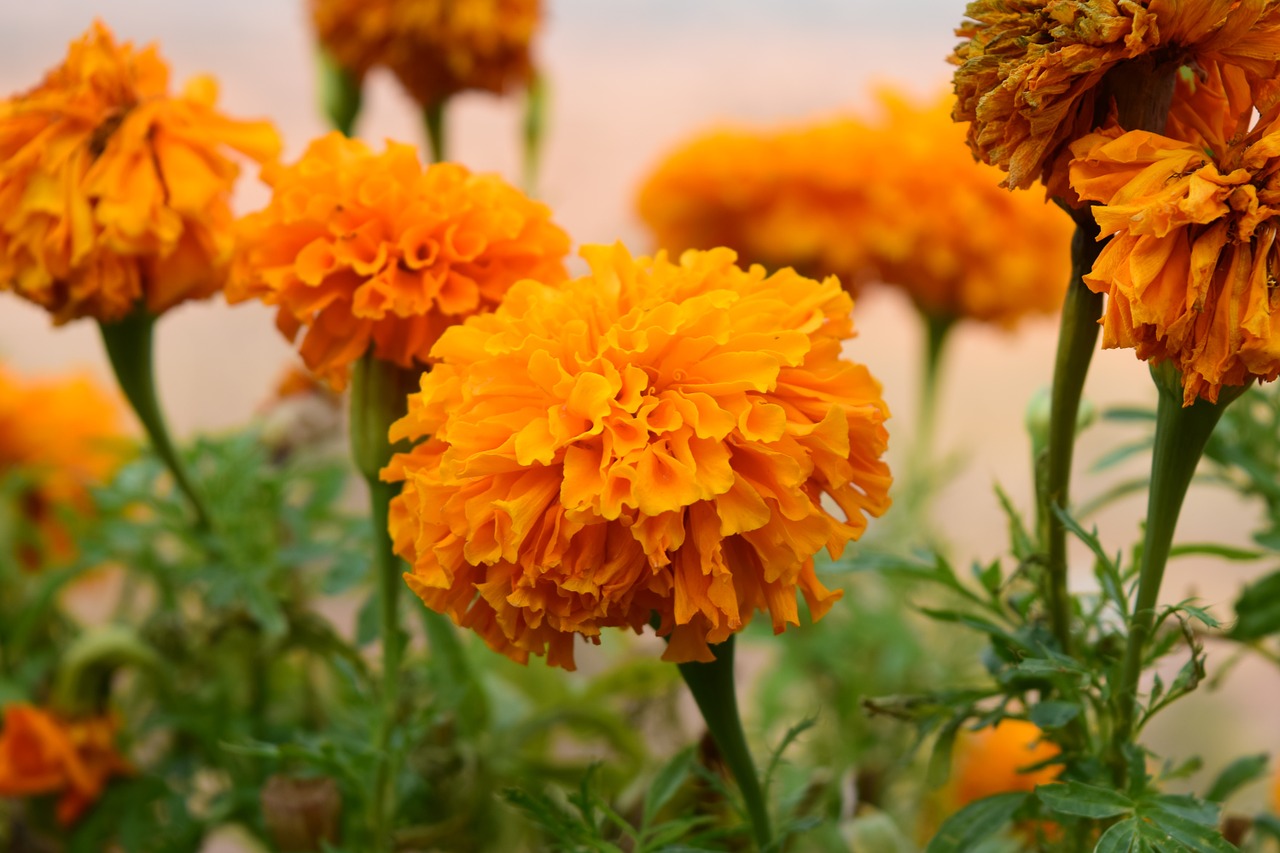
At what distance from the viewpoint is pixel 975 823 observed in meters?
0.42

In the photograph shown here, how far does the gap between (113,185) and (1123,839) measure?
408 mm

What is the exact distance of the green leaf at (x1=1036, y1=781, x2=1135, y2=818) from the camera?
0.37 m

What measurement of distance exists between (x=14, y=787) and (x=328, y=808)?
8.1 inches

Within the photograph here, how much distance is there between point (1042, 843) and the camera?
45cm

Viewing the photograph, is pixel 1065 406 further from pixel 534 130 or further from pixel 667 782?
pixel 534 130

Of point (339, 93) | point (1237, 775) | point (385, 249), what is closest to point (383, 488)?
point (385, 249)

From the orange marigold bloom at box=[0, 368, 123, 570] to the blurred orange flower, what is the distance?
0.47m

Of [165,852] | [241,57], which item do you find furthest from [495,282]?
[241,57]

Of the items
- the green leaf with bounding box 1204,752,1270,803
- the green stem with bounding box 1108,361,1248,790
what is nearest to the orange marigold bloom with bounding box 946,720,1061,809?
the green leaf with bounding box 1204,752,1270,803

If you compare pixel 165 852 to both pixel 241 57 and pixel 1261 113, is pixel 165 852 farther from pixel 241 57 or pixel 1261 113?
pixel 241 57

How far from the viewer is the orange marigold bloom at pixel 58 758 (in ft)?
2.09

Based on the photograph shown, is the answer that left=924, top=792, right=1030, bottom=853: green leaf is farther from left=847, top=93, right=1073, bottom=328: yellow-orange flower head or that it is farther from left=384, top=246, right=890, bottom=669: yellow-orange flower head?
left=847, top=93, right=1073, bottom=328: yellow-orange flower head

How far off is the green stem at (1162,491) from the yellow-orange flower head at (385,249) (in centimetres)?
20

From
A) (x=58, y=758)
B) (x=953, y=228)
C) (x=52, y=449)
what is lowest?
(x=58, y=758)
